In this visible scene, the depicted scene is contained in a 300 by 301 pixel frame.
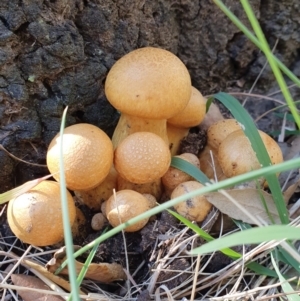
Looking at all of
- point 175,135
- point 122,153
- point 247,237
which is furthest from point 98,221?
point 247,237

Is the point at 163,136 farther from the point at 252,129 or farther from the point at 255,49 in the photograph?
the point at 255,49

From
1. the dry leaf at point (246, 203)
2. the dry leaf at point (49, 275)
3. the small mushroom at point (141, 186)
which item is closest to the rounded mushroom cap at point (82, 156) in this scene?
the small mushroom at point (141, 186)

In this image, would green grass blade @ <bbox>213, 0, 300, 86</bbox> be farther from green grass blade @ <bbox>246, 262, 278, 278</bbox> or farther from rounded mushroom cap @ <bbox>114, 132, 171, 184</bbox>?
green grass blade @ <bbox>246, 262, 278, 278</bbox>

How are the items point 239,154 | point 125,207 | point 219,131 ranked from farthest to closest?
point 219,131
point 239,154
point 125,207

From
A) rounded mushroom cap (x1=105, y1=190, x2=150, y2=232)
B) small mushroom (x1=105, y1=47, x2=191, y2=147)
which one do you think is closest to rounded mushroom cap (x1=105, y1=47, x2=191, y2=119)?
small mushroom (x1=105, y1=47, x2=191, y2=147)

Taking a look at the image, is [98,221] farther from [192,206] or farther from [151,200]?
[192,206]

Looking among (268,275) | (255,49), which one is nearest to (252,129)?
(268,275)
